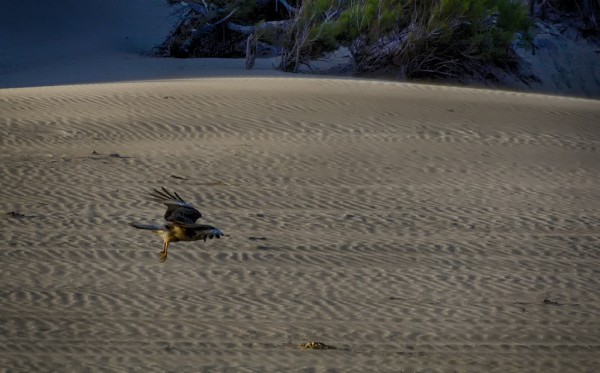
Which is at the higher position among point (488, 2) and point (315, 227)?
point (488, 2)

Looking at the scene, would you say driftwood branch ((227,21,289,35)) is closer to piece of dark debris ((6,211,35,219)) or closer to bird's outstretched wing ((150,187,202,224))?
piece of dark debris ((6,211,35,219))

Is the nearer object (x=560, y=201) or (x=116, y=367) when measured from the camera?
(x=116, y=367)

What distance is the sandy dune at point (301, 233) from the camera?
6184 mm

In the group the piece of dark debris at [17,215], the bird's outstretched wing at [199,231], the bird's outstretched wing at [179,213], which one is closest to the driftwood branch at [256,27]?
the piece of dark debris at [17,215]

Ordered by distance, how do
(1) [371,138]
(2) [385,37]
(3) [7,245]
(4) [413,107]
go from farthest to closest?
(2) [385,37]
(4) [413,107]
(1) [371,138]
(3) [7,245]

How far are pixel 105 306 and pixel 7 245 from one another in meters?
1.84

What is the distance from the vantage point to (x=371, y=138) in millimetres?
12617

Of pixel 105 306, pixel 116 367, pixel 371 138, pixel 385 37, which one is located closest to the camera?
pixel 116 367

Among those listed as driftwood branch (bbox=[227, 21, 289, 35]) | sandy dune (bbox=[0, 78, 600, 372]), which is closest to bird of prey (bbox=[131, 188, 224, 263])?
sandy dune (bbox=[0, 78, 600, 372])

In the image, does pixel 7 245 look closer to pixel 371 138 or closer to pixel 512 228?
pixel 512 228

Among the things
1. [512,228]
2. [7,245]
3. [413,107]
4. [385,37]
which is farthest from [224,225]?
[385,37]

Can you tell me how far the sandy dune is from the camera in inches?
243

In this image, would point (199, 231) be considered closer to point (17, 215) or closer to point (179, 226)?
point (179, 226)

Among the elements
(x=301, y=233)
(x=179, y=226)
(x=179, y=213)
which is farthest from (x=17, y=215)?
(x=179, y=226)
